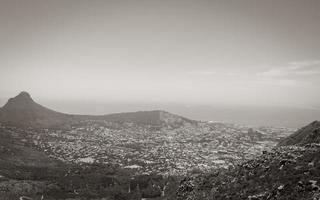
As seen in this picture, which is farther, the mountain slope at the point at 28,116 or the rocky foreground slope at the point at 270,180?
the mountain slope at the point at 28,116

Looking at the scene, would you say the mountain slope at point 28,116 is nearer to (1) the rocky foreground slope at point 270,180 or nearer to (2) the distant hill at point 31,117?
(2) the distant hill at point 31,117

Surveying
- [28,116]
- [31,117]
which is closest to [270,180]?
[31,117]

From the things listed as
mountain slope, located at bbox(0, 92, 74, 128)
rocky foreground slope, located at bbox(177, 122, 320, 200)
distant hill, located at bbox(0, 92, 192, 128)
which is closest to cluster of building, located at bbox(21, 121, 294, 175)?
distant hill, located at bbox(0, 92, 192, 128)

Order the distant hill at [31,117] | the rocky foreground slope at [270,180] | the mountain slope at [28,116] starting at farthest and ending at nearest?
the distant hill at [31,117]
the mountain slope at [28,116]
the rocky foreground slope at [270,180]

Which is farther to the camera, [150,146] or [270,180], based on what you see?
[150,146]

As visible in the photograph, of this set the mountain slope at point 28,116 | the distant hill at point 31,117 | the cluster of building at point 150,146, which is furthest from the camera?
the distant hill at point 31,117

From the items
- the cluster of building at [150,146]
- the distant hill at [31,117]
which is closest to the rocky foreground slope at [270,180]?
the cluster of building at [150,146]

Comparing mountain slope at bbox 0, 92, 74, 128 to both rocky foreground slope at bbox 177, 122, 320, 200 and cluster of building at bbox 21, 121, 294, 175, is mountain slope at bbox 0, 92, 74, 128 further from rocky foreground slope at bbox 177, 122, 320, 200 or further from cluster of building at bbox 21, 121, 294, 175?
rocky foreground slope at bbox 177, 122, 320, 200

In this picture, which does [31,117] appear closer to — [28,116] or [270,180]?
[28,116]

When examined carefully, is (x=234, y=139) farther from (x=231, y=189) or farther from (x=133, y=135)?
(x=231, y=189)
